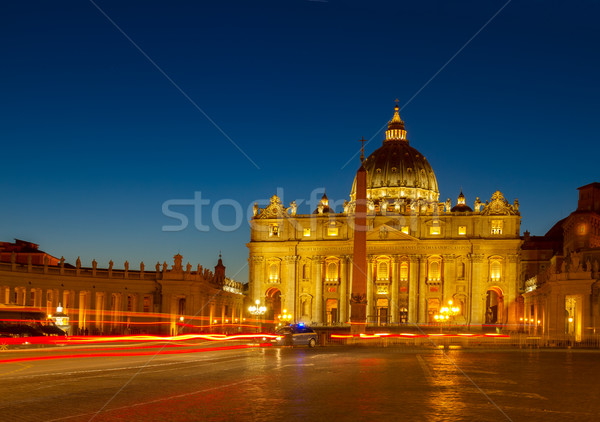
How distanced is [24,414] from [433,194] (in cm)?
12655

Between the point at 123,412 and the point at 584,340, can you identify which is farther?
the point at 584,340

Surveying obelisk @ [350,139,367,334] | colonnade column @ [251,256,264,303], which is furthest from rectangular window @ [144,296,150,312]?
colonnade column @ [251,256,264,303]

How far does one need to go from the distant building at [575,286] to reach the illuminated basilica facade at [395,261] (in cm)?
959

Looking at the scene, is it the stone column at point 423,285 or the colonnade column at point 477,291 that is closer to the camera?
the colonnade column at point 477,291

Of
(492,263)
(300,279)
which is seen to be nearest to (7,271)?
(300,279)

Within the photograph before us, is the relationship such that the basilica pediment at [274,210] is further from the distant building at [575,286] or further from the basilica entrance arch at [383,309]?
the distant building at [575,286]

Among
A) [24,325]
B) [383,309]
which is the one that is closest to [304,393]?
[24,325]

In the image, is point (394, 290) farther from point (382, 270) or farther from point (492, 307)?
point (492, 307)

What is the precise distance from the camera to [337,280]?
362 feet

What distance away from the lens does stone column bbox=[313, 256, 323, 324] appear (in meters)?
110

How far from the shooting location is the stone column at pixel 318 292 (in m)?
110

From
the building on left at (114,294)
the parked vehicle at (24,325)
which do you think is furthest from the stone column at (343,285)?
the parked vehicle at (24,325)

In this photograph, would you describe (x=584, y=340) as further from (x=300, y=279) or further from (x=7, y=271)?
(x=300, y=279)

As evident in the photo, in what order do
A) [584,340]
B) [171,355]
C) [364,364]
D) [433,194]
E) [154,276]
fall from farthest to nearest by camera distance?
[433,194]
[154,276]
[584,340]
[171,355]
[364,364]
